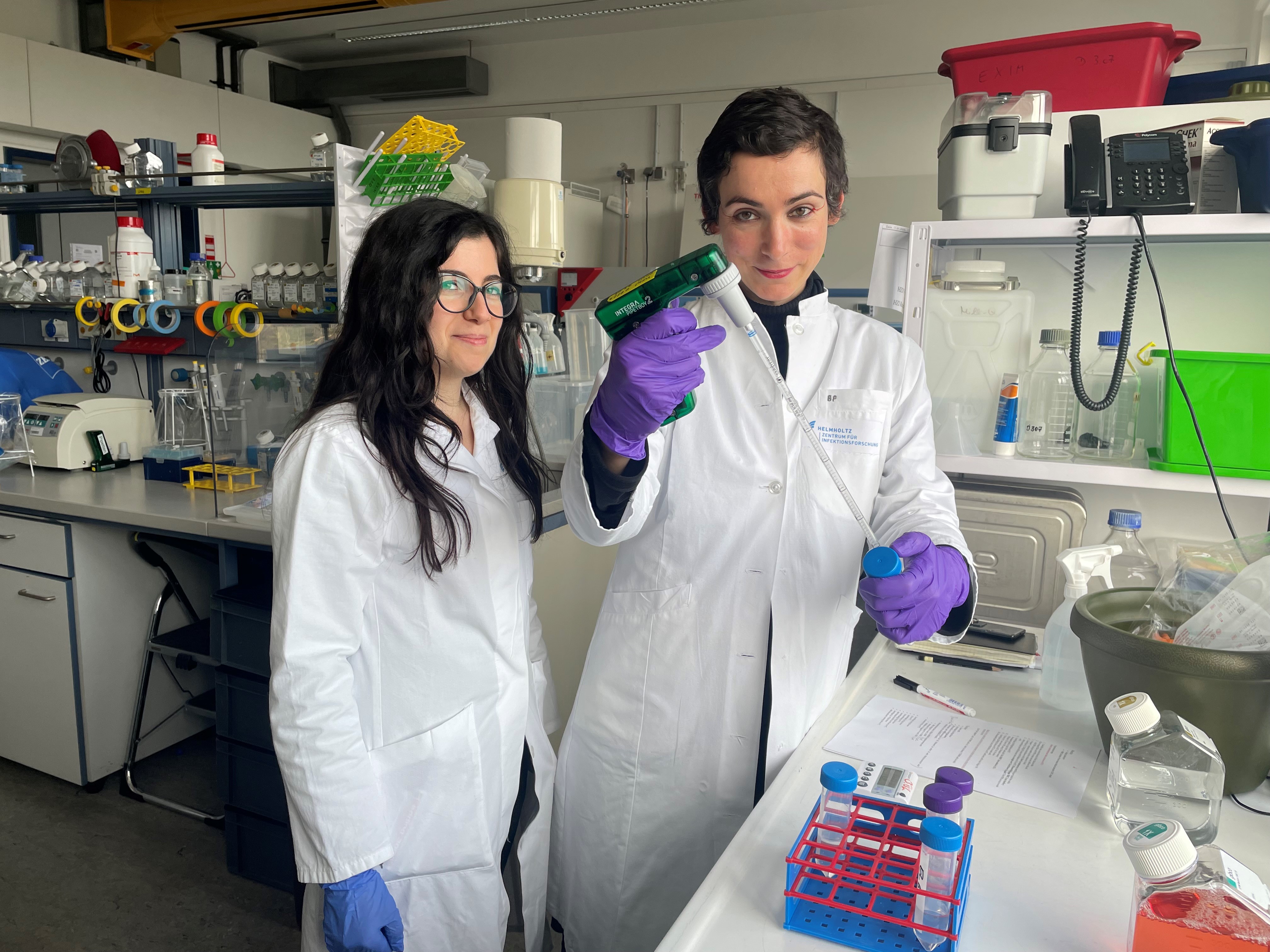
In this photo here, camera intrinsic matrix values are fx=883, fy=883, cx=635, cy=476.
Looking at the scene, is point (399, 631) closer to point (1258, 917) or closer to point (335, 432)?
point (335, 432)

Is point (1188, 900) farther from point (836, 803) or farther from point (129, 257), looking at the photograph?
point (129, 257)

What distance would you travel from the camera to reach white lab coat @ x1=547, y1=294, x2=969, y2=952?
130cm

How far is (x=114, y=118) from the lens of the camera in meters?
5.07

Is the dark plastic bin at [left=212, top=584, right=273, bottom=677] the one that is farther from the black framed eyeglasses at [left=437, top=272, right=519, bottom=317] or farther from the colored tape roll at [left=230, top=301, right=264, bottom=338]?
the black framed eyeglasses at [left=437, top=272, right=519, bottom=317]

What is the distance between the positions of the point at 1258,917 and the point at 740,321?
776 mm

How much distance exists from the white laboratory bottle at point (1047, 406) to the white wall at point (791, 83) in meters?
3.02

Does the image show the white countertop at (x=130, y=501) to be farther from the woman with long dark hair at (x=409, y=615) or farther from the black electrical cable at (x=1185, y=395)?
the black electrical cable at (x=1185, y=395)

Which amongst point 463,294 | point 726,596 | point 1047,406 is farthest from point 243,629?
point 1047,406

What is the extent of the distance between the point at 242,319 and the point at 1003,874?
248 centimetres

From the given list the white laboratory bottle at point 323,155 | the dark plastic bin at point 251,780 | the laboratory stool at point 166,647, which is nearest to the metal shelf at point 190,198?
the white laboratory bottle at point 323,155

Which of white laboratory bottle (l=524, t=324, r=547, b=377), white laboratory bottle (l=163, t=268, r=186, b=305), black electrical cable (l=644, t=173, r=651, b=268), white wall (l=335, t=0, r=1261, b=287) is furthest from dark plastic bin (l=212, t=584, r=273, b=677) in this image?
black electrical cable (l=644, t=173, r=651, b=268)

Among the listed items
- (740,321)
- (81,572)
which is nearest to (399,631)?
(740,321)

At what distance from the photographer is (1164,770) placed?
100 cm

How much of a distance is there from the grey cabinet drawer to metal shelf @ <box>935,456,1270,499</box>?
2.33 metres
